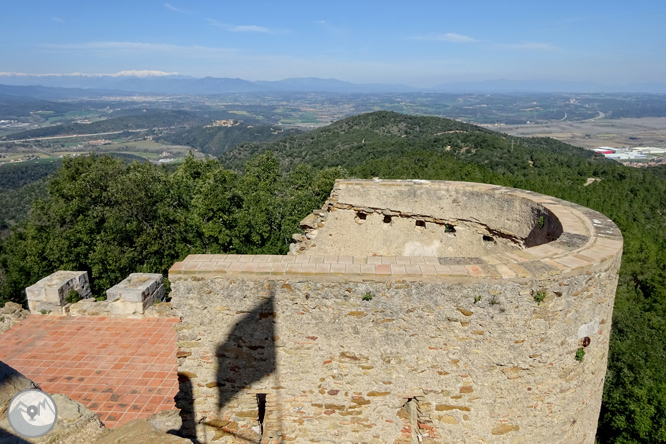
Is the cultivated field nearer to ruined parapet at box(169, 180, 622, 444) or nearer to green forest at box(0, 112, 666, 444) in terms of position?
green forest at box(0, 112, 666, 444)

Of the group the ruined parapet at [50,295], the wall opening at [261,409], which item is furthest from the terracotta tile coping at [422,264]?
the ruined parapet at [50,295]

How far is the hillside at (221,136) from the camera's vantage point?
4537 inches

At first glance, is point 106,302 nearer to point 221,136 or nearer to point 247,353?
point 247,353

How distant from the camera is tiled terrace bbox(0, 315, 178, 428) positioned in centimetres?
570

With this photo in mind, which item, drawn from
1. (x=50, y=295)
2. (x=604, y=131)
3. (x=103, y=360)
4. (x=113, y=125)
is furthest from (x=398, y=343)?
(x=113, y=125)

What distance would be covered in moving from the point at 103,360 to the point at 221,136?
425 feet

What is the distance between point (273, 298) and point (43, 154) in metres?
123

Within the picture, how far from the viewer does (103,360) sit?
651 centimetres

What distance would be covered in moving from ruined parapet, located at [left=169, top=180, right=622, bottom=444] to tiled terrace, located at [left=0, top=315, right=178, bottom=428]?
1.07 metres

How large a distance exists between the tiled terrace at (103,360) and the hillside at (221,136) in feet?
329

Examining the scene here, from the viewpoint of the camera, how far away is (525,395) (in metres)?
4.85

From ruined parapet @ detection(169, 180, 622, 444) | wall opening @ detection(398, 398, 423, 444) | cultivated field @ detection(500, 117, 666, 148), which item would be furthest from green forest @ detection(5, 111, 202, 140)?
wall opening @ detection(398, 398, 423, 444)

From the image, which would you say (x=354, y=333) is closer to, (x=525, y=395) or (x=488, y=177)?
(x=525, y=395)

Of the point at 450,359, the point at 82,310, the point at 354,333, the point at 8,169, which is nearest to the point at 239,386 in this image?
the point at 354,333
